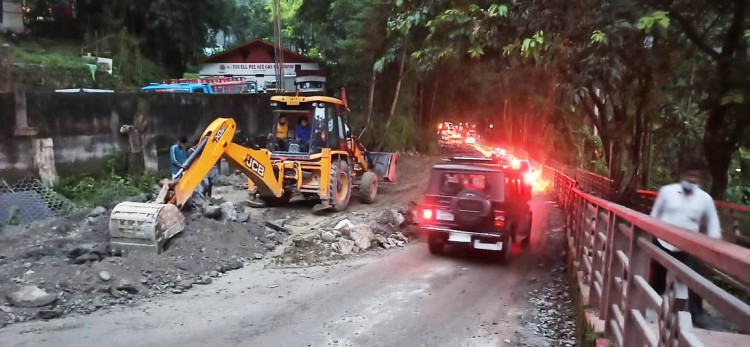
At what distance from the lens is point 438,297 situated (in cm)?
795

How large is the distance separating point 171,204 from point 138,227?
2.26ft

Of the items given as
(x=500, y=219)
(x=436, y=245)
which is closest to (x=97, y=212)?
(x=436, y=245)

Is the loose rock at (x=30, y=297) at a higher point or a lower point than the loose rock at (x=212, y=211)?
lower

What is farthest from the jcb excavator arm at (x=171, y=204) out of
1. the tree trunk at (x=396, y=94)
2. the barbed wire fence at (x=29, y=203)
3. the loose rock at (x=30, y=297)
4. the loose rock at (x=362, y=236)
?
the tree trunk at (x=396, y=94)

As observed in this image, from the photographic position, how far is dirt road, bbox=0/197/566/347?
20.4ft

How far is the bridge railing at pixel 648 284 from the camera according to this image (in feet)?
6.22

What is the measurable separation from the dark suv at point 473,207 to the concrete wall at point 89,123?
9.15m

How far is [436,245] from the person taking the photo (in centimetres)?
1038

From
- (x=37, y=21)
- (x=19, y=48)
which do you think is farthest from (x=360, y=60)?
(x=37, y=21)

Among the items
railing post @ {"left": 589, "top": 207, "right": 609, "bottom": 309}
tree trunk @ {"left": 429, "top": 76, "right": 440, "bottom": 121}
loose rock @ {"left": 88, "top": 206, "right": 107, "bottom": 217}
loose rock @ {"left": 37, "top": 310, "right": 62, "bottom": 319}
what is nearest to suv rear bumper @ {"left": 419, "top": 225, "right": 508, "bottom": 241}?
railing post @ {"left": 589, "top": 207, "right": 609, "bottom": 309}

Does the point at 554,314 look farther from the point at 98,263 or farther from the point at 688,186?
the point at 98,263

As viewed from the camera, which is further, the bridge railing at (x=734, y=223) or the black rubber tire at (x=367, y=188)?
the black rubber tire at (x=367, y=188)

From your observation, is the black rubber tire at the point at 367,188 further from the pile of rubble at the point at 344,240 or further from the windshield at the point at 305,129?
the pile of rubble at the point at 344,240

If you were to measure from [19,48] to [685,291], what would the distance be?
88.0 ft
